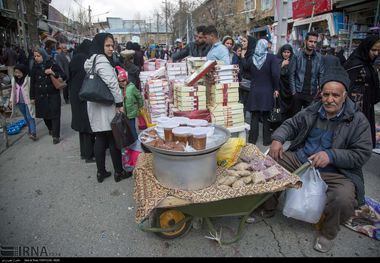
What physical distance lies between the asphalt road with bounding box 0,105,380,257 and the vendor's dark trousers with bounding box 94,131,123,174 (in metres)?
0.23

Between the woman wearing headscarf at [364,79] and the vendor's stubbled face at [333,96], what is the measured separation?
5.96 feet

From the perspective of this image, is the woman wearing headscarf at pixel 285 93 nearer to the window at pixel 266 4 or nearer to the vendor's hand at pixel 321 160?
the vendor's hand at pixel 321 160

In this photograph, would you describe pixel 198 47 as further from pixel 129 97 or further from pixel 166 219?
pixel 166 219

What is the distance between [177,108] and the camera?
13.3 feet

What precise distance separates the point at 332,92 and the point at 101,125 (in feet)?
8.93

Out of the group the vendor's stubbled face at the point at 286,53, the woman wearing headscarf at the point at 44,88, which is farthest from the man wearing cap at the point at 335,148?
the woman wearing headscarf at the point at 44,88

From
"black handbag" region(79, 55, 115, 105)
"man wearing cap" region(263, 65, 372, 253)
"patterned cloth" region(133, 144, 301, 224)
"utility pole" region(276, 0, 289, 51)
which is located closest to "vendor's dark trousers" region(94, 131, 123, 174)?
"black handbag" region(79, 55, 115, 105)

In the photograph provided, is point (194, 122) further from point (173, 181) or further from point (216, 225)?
point (216, 225)

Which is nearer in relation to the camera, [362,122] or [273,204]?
[362,122]

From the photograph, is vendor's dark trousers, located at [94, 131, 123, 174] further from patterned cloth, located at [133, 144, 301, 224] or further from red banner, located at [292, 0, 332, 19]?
red banner, located at [292, 0, 332, 19]

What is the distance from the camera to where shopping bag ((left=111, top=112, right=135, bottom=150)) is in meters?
3.57

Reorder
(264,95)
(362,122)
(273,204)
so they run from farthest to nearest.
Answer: (264,95), (273,204), (362,122)

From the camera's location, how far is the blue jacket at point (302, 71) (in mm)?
4613

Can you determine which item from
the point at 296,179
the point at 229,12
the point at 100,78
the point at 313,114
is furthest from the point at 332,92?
the point at 229,12
